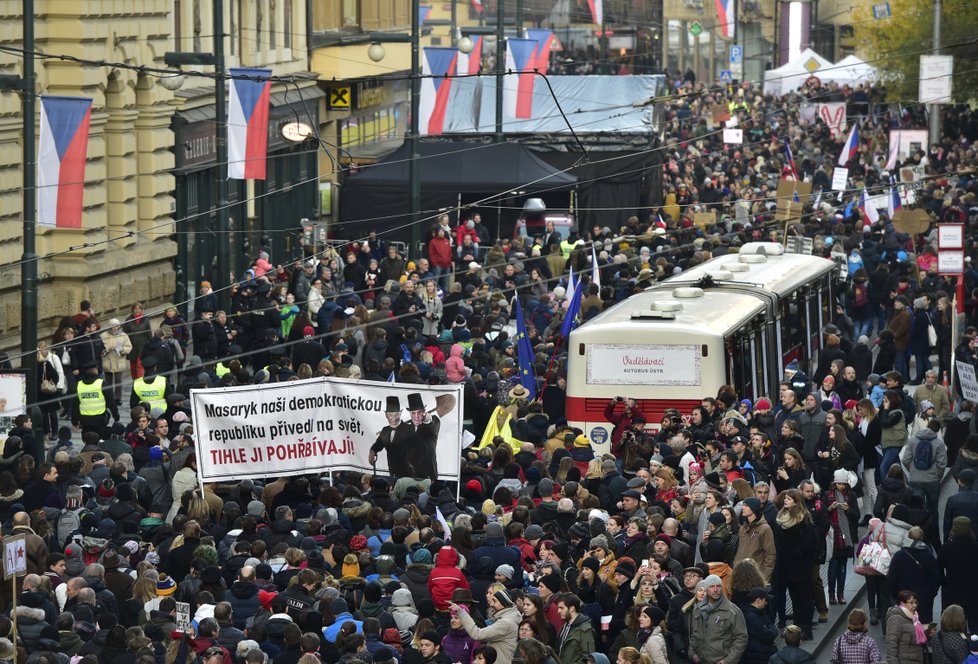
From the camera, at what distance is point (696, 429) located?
19.4 metres

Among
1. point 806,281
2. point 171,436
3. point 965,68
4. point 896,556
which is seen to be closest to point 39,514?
point 171,436

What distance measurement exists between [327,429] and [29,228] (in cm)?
557

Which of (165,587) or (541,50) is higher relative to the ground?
(541,50)

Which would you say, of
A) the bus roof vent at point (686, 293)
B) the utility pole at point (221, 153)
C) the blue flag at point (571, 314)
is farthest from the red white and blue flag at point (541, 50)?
the bus roof vent at point (686, 293)

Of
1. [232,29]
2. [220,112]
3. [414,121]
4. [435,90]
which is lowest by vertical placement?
[414,121]

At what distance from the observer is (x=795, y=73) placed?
69.3m

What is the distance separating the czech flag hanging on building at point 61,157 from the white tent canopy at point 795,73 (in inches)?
1720

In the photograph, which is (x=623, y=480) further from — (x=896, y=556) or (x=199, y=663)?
(x=199, y=663)

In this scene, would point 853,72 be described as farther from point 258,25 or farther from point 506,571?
point 506,571

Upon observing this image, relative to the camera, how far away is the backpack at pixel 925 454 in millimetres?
18703

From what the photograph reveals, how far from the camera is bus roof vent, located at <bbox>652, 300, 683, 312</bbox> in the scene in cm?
2216

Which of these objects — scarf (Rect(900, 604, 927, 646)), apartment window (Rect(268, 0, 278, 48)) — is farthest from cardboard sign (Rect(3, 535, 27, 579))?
apartment window (Rect(268, 0, 278, 48))

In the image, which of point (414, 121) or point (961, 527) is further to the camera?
point (414, 121)

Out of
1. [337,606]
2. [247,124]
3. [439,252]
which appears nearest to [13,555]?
[337,606]
